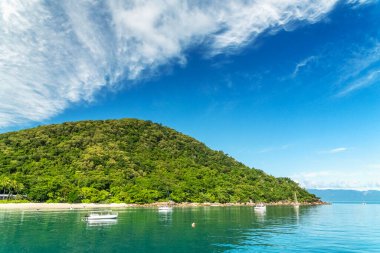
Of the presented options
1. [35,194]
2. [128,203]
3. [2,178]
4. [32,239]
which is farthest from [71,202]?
[32,239]

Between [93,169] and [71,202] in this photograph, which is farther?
[93,169]

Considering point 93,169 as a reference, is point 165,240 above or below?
below

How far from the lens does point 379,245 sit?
49.5 meters

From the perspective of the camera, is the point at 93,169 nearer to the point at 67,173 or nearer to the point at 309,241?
the point at 67,173

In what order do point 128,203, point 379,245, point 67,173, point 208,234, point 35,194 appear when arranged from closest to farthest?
1. point 379,245
2. point 208,234
3. point 35,194
4. point 128,203
5. point 67,173

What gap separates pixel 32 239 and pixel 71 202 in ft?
356

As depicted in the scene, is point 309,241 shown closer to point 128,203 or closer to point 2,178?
point 128,203

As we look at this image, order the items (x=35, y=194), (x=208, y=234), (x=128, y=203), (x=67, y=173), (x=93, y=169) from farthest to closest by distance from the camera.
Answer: (x=93, y=169)
(x=67, y=173)
(x=128, y=203)
(x=35, y=194)
(x=208, y=234)

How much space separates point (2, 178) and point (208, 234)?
141807 millimetres

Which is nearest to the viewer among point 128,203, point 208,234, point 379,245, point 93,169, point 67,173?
point 379,245

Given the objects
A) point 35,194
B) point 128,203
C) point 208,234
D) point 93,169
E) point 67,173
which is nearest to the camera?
point 208,234

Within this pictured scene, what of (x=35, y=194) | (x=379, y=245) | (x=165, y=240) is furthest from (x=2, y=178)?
(x=379, y=245)

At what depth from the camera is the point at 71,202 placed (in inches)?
5969

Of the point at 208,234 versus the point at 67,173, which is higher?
the point at 67,173
